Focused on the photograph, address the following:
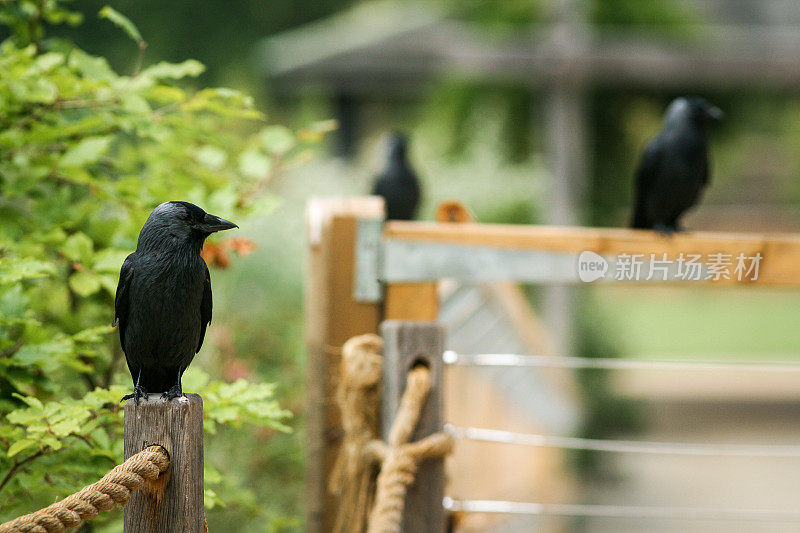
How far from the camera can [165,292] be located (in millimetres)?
1237

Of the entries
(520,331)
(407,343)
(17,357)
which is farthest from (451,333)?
(17,357)

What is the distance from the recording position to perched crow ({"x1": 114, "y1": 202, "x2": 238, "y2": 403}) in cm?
124

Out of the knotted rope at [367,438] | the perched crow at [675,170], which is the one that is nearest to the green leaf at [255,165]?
the knotted rope at [367,438]

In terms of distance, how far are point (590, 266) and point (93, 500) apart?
1.40 meters

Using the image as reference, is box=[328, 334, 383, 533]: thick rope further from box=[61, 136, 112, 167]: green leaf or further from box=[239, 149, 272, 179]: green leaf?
box=[61, 136, 112, 167]: green leaf

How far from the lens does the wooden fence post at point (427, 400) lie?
1777 mm

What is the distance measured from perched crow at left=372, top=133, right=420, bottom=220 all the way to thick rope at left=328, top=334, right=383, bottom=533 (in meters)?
1.98

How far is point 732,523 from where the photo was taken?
643 centimetres

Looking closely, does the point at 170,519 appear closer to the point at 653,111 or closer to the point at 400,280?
the point at 400,280

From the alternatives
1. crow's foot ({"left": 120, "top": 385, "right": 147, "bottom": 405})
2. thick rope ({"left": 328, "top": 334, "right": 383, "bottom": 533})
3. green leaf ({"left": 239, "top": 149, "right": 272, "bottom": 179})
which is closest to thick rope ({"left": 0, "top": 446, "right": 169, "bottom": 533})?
crow's foot ({"left": 120, "top": 385, "right": 147, "bottom": 405})

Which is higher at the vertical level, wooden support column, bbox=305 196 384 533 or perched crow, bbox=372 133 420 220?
perched crow, bbox=372 133 420 220

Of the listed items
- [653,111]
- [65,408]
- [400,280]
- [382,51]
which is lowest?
[65,408]

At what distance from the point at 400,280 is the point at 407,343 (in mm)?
352

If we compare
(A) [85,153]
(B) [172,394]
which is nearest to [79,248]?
(A) [85,153]
